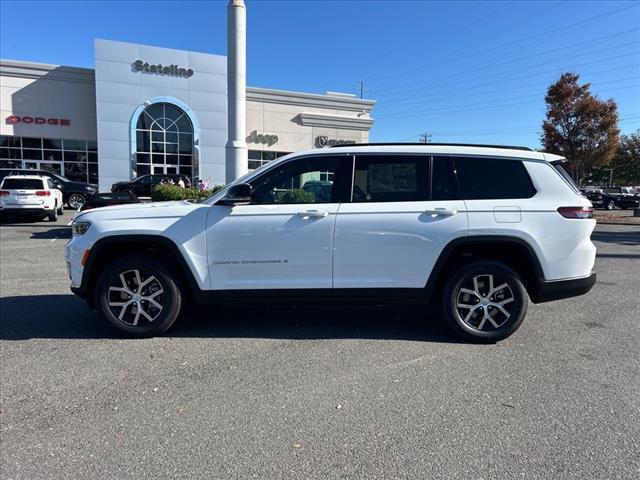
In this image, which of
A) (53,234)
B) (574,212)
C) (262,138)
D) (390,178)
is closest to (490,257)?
(574,212)

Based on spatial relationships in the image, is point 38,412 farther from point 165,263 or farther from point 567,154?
point 567,154

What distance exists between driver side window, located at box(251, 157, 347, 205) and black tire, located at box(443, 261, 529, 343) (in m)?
1.47

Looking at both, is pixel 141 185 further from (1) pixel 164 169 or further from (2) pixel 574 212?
(2) pixel 574 212

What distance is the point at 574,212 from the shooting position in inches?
179

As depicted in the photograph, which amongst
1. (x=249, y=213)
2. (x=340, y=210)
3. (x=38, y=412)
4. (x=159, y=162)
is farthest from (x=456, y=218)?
(x=159, y=162)

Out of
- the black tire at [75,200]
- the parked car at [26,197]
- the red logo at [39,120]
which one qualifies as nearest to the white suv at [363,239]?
the parked car at [26,197]

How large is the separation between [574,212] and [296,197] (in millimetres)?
2703

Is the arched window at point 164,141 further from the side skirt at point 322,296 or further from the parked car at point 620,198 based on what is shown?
the parked car at point 620,198

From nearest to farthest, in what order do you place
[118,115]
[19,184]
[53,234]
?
1. [53,234]
2. [19,184]
3. [118,115]

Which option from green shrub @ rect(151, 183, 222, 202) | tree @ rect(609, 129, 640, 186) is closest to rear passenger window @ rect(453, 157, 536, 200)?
green shrub @ rect(151, 183, 222, 202)

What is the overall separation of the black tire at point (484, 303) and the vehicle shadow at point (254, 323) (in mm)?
243

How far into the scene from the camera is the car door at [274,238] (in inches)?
178

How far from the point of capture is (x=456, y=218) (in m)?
4.51

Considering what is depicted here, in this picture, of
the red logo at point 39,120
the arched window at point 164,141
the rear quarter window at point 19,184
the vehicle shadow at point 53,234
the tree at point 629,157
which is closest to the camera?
the vehicle shadow at point 53,234
